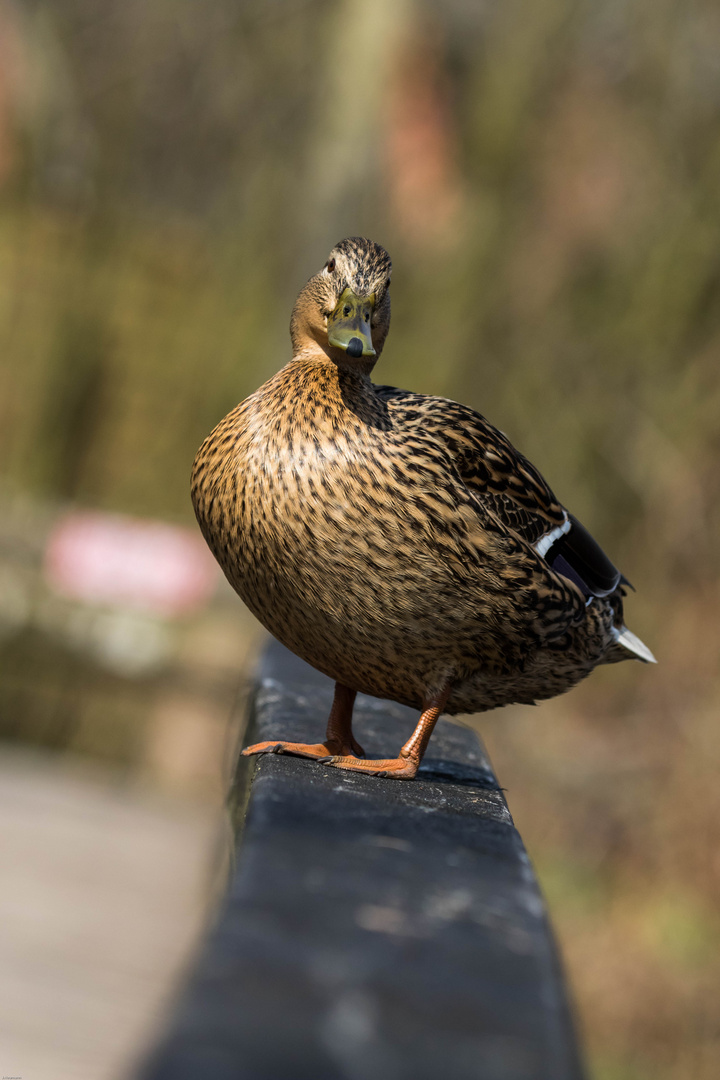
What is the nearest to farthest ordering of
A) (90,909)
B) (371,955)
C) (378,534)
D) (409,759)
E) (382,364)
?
(371,955) < (378,534) < (409,759) < (90,909) < (382,364)

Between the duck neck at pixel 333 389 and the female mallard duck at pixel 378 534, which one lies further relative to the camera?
the duck neck at pixel 333 389

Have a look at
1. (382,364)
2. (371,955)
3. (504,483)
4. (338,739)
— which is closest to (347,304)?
(504,483)

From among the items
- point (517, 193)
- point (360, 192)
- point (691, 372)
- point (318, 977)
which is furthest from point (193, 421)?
point (318, 977)

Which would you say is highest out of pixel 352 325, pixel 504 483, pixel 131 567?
pixel 352 325

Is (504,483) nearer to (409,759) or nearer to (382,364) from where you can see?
(409,759)

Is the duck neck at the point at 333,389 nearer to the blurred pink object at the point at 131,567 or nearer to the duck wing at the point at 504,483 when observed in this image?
the duck wing at the point at 504,483

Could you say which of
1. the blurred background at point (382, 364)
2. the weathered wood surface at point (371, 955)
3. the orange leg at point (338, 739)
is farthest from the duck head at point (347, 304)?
the blurred background at point (382, 364)

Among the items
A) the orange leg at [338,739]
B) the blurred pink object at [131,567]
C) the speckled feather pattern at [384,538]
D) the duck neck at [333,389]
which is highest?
the duck neck at [333,389]

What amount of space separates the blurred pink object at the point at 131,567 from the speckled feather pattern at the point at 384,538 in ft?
18.8

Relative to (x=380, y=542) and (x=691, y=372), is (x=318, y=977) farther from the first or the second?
(x=691, y=372)

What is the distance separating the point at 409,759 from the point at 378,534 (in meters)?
0.46

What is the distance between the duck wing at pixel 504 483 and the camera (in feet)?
7.80

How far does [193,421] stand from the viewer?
9.28 metres

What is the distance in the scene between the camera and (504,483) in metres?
2.46
